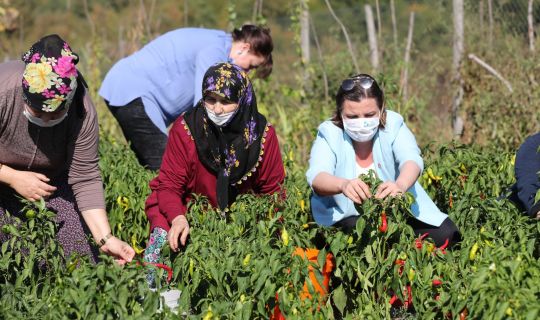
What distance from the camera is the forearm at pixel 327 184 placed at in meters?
3.86

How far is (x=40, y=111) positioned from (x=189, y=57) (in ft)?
5.99

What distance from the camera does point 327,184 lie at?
12.8 ft

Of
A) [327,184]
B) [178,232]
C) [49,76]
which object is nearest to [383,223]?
[327,184]

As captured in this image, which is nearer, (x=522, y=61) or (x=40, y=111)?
(x=40, y=111)

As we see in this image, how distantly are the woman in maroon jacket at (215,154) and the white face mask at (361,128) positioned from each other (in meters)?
0.46

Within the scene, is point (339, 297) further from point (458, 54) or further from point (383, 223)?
point (458, 54)

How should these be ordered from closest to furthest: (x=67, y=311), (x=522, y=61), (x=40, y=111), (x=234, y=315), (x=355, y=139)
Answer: (x=67, y=311) < (x=234, y=315) < (x=40, y=111) < (x=355, y=139) < (x=522, y=61)

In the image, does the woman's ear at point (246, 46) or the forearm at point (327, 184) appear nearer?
the forearm at point (327, 184)

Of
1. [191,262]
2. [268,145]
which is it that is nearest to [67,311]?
[191,262]

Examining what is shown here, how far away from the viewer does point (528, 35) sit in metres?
8.03

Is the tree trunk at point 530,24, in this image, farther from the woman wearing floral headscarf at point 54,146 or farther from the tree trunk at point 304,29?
the woman wearing floral headscarf at point 54,146

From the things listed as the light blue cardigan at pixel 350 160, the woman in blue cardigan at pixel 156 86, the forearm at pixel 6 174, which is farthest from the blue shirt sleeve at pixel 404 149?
the forearm at pixel 6 174

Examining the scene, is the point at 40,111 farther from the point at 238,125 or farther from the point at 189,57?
the point at 189,57

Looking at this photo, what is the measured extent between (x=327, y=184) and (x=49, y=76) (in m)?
1.24
